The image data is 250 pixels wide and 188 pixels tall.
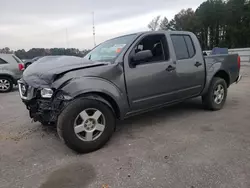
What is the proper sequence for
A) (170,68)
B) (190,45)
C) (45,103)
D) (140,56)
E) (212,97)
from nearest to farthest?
1. (45,103)
2. (140,56)
3. (170,68)
4. (190,45)
5. (212,97)

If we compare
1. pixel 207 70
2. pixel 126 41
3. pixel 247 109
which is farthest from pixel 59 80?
pixel 247 109

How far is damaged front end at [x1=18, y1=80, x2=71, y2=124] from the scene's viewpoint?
2911 mm

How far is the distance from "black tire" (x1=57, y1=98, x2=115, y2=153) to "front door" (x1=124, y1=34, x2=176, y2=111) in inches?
21.8

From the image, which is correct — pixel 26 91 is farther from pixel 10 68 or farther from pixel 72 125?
pixel 10 68

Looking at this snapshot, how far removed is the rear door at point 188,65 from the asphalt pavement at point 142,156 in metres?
A: 0.64

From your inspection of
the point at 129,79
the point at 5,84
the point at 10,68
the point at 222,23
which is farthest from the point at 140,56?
the point at 222,23

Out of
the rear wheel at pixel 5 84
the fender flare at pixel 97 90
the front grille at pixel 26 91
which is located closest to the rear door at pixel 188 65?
the fender flare at pixel 97 90

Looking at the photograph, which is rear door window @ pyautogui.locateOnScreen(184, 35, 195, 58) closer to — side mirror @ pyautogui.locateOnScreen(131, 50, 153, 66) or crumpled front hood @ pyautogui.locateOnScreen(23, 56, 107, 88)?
side mirror @ pyautogui.locateOnScreen(131, 50, 153, 66)

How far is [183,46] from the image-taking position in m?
4.32

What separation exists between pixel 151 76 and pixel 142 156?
136cm

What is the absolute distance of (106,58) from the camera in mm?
3744

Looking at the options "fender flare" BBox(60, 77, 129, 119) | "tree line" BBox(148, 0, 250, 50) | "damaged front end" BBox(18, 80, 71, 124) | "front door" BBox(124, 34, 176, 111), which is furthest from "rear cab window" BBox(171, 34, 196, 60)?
"tree line" BBox(148, 0, 250, 50)

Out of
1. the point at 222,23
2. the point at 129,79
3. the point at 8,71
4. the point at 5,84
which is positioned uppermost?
the point at 222,23

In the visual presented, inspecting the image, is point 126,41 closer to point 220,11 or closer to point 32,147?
point 32,147
